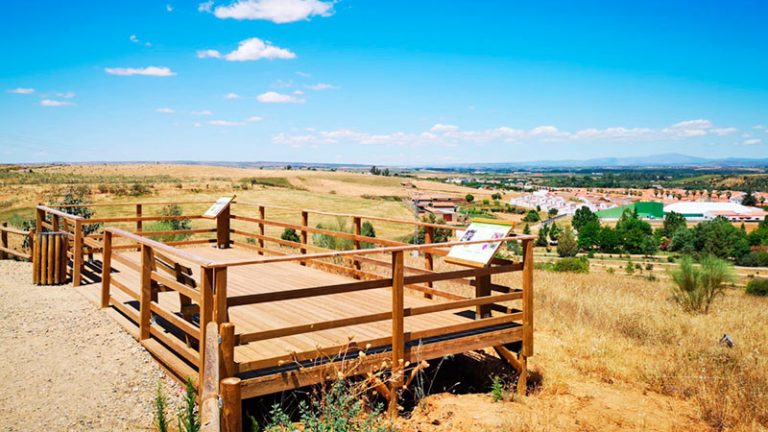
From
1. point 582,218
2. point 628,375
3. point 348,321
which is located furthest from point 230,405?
point 582,218

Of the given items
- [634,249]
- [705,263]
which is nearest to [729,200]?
[634,249]

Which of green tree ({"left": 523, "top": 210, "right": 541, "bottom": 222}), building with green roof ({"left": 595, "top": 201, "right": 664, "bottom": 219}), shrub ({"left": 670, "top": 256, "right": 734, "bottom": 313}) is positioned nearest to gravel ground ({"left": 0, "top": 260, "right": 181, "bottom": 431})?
shrub ({"left": 670, "top": 256, "right": 734, "bottom": 313})

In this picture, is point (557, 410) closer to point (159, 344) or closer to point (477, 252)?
point (477, 252)

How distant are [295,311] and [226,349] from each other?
8.98 feet

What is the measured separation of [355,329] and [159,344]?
2107mm

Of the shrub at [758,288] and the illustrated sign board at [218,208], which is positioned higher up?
the illustrated sign board at [218,208]

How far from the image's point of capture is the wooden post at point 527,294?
693 cm

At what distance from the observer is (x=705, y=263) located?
14375 millimetres

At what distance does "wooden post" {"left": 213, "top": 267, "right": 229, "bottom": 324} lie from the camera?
15.6ft

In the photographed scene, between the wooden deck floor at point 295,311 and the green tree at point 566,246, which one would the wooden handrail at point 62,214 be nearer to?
the wooden deck floor at point 295,311

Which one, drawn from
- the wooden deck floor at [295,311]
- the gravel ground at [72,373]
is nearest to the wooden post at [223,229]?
the wooden deck floor at [295,311]

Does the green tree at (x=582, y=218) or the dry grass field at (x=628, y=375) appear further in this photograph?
the green tree at (x=582, y=218)

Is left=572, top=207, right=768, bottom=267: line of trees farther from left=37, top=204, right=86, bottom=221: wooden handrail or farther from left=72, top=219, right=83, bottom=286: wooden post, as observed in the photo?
left=72, top=219, right=83, bottom=286: wooden post

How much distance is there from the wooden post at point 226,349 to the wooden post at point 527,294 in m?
3.57
